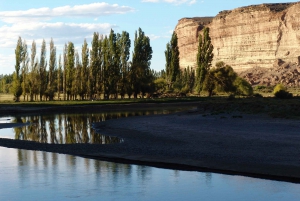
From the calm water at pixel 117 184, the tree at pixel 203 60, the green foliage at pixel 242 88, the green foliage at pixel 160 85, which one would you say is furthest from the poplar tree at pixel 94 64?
the calm water at pixel 117 184

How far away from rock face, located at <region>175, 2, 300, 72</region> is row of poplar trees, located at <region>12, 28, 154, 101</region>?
217 feet

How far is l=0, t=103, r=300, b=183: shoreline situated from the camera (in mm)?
15555

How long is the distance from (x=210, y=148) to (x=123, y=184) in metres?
5.82

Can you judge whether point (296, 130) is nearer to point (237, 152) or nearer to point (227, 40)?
point (237, 152)

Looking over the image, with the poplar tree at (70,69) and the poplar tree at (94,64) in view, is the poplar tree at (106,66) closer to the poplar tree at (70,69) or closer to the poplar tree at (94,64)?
the poplar tree at (94,64)

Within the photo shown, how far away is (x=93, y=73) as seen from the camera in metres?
74.6

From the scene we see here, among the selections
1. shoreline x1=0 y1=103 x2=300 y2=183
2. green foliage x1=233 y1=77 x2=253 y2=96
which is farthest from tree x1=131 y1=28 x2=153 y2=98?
shoreline x1=0 y1=103 x2=300 y2=183

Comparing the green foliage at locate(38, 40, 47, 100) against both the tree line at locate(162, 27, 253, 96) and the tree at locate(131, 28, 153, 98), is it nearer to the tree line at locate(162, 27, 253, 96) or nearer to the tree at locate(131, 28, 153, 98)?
the tree at locate(131, 28, 153, 98)

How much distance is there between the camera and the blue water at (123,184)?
13141mm

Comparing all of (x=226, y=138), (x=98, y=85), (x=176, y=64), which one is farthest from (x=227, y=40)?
(x=226, y=138)

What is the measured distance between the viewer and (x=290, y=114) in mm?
32156

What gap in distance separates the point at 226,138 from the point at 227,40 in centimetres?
13539

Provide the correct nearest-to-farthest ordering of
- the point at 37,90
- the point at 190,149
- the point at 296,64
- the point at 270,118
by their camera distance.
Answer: the point at 190,149 < the point at 270,118 < the point at 37,90 < the point at 296,64

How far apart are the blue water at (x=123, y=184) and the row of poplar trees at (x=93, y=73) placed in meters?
56.7
